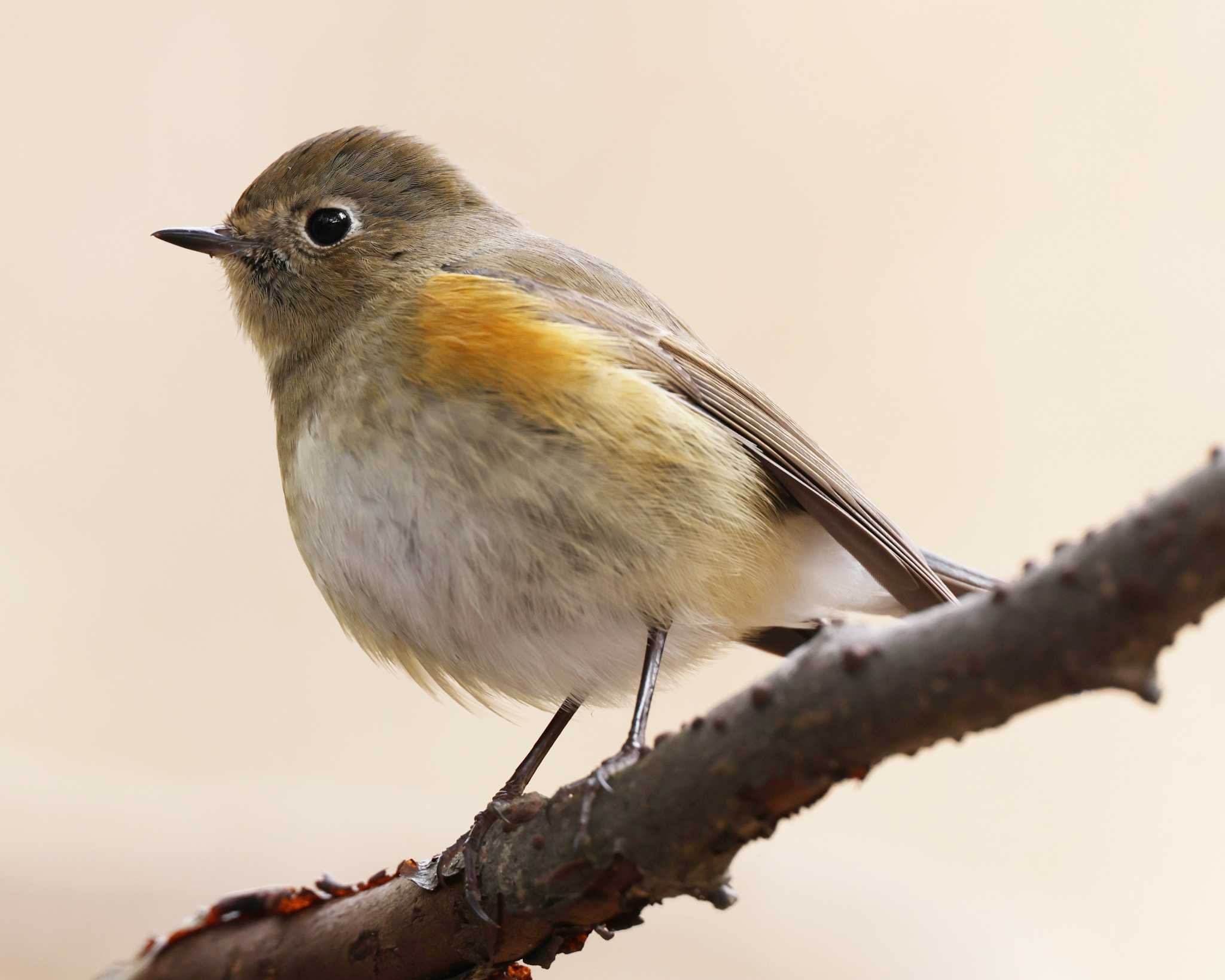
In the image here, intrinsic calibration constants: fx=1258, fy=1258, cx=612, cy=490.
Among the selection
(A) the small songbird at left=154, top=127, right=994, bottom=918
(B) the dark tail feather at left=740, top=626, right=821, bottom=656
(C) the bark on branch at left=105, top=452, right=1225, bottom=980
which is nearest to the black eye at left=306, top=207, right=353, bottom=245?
(A) the small songbird at left=154, top=127, right=994, bottom=918

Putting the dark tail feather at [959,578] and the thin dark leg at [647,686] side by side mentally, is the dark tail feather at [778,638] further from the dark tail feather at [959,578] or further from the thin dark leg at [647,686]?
the thin dark leg at [647,686]

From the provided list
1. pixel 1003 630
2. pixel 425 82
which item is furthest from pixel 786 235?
pixel 1003 630

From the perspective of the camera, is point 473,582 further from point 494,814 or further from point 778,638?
point 778,638

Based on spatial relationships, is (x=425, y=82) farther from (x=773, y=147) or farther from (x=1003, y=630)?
(x=1003, y=630)

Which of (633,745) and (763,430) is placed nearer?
(633,745)

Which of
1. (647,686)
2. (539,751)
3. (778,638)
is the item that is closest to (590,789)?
(647,686)

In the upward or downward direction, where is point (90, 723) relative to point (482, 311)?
downward

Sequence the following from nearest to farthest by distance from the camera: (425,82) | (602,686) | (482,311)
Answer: (482,311), (602,686), (425,82)

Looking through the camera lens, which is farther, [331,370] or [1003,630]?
[331,370]
